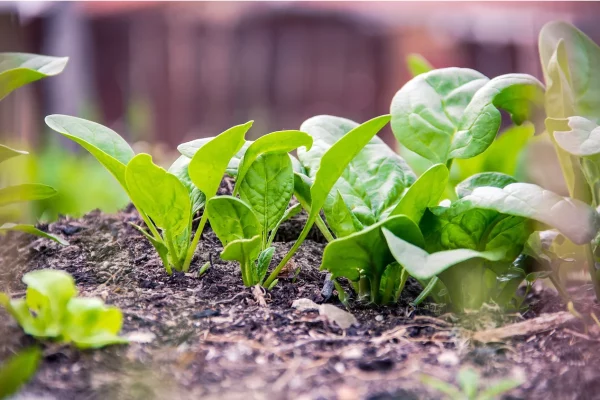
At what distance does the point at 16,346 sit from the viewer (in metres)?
0.89

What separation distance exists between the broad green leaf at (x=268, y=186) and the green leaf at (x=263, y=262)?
0.27ft

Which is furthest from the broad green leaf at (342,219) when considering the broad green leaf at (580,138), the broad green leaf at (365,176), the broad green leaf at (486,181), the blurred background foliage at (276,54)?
the blurred background foliage at (276,54)

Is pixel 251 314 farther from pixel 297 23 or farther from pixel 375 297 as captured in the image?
pixel 297 23

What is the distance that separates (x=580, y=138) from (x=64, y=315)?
0.89 meters

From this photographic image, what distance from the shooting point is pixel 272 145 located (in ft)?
3.71

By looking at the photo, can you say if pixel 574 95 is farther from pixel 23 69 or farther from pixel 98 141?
pixel 23 69

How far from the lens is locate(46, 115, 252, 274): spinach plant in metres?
1.08

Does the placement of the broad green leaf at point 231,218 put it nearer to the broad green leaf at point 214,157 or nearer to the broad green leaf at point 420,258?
the broad green leaf at point 214,157

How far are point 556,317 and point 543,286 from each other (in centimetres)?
57

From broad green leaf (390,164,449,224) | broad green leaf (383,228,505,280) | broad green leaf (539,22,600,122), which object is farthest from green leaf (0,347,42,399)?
broad green leaf (539,22,600,122)

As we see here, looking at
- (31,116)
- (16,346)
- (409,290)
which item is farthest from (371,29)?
(16,346)

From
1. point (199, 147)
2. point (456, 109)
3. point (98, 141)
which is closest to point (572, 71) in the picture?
point (456, 109)

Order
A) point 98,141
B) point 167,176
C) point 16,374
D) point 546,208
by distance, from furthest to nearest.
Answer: point 98,141 < point 167,176 < point 546,208 < point 16,374

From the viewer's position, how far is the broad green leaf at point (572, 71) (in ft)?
3.97
